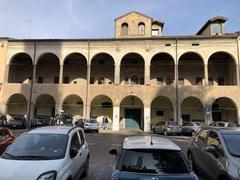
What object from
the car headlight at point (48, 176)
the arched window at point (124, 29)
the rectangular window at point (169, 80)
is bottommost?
the car headlight at point (48, 176)

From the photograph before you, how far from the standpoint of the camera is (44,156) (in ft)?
19.0

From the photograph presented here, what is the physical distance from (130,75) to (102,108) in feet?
19.1

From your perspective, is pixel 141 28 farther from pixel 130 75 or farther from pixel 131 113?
pixel 131 113

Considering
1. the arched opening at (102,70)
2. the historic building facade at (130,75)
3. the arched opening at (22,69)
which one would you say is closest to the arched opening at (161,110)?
the historic building facade at (130,75)

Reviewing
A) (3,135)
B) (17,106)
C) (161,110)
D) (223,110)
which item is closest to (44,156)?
(3,135)

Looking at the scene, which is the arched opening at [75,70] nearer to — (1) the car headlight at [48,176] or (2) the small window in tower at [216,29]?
(2) the small window in tower at [216,29]

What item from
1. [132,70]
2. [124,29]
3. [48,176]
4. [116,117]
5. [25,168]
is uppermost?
[124,29]

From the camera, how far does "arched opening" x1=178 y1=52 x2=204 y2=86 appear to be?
34.6 metres

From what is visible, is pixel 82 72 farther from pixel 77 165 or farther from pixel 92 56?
pixel 77 165

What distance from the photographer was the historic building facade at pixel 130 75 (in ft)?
103

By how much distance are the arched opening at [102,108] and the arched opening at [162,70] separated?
6.53 m

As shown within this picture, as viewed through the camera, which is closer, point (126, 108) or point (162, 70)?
point (126, 108)

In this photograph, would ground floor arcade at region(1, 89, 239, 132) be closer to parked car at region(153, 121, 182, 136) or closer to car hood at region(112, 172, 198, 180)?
parked car at region(153, 121, 182, 136)

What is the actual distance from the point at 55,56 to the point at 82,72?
4304 mm
